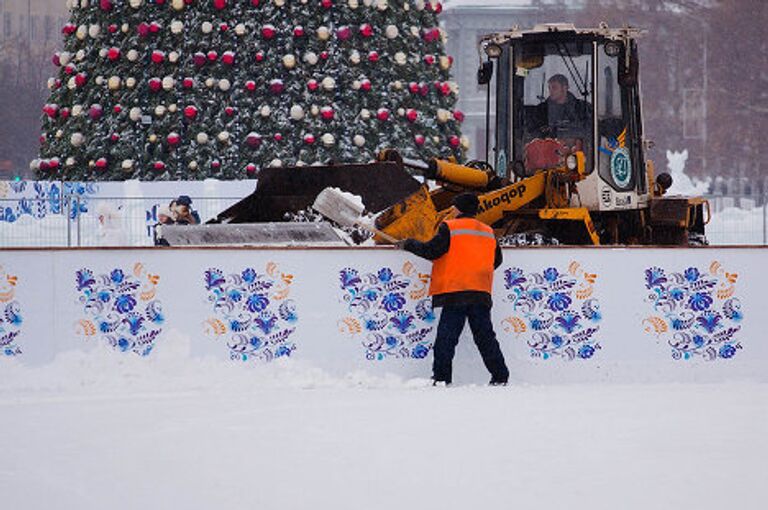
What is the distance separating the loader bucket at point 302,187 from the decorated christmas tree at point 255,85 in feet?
28.4

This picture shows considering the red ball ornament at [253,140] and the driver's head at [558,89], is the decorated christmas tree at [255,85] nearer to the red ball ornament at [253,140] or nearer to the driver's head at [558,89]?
the red ball ornament at [253,140]

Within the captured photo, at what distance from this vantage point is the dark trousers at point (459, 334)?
1295 centimetres

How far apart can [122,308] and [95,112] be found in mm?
14257

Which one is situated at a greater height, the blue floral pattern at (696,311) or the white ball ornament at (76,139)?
the white ball ornament at (76,139)

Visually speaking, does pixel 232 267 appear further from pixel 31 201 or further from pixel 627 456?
pixel 31 201

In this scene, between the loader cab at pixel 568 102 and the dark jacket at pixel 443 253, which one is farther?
the loader cab at pixel 568 102

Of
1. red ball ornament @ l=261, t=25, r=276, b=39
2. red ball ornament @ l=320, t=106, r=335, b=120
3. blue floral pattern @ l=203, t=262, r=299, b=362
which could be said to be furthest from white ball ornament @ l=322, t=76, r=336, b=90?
blue floral pattern @ l=203, t=262, r=299, b=362

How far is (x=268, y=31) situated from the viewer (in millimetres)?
25812

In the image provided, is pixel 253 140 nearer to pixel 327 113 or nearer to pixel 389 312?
pixel 327 113

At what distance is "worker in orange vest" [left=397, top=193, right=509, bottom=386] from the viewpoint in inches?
509

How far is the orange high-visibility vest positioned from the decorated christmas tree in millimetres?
12716

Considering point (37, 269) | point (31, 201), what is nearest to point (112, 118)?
point (31, 201)

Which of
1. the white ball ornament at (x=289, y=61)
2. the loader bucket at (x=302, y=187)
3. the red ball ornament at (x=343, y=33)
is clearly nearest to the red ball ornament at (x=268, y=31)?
the white ball ornament at (x=289, y=61)

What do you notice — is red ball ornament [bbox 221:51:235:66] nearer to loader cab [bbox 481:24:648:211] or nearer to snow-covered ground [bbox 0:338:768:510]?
loader cab [bbox 481:24:648:211]
